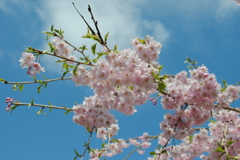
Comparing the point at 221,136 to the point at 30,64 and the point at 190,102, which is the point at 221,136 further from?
the point at 30,64

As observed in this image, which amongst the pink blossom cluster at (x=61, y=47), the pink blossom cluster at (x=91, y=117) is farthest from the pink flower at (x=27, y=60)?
the pink blossom cluster at (x=91, y=117)

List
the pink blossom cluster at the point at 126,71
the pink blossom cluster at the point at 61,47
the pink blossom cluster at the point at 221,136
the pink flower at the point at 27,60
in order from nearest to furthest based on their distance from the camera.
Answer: the pink blossom cluster at the point at 126,71, the pink flower at the point at 27,60, the pink blossom cluster at the point at 61,47, the pink blossom cluster at the point at 221,136

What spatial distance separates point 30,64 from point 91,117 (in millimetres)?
1195

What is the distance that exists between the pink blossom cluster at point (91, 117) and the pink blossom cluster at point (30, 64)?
0.83 m

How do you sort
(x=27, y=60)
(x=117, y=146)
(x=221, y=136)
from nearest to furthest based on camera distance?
(x=27, y=60)
(x=221, y=136)
(x=117, y=146)

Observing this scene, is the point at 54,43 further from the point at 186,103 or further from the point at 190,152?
the point at 190,152

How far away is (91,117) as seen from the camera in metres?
3.93

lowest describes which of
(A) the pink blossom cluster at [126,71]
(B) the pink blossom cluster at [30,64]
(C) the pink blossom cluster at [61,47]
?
(A) the pink blossom cluster at [126,71]

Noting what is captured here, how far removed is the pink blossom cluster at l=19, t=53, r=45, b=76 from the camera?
3693 millimetres

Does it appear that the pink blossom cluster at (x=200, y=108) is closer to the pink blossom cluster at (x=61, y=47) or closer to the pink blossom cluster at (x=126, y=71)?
the pink blossom cluster at (x=126, y=71)

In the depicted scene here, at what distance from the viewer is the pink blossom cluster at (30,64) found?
12.1 ft

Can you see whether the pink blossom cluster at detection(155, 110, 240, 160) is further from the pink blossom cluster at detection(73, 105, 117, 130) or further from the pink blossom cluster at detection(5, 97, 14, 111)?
the pink blossom cluster at detection(5, 97, 14, 111)

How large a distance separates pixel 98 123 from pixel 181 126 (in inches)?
54.9

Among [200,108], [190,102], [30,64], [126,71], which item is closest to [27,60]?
[30,64]
